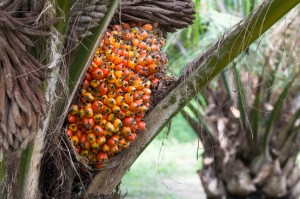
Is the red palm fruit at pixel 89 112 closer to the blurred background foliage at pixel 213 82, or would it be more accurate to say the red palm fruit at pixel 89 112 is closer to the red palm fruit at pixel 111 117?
the red palm fruit at pixel 111 117

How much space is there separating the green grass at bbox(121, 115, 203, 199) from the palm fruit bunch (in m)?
2.02

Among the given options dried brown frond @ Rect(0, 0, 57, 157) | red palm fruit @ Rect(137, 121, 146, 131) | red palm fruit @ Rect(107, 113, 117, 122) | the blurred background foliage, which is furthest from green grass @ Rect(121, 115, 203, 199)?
dried brown frond @ Rect(0, 0, 57, 157)

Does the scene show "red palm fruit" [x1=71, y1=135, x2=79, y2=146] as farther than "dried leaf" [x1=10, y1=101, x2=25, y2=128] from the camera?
Yes

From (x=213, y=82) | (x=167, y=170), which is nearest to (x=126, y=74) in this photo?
(x=213, y=82)

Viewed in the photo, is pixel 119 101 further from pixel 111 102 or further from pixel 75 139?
pixel 75 139

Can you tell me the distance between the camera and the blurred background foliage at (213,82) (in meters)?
2.35

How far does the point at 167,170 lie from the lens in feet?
30.8

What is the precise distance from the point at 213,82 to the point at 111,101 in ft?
8.90

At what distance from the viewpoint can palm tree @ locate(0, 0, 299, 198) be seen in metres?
1.50

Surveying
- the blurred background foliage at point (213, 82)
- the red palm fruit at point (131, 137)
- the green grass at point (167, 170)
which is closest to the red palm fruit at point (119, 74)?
the red palm fruit at point (131, 137)

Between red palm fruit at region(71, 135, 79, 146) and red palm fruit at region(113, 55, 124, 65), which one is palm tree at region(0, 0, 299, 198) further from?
red palm fruit at region(113, 55, 124, 65)

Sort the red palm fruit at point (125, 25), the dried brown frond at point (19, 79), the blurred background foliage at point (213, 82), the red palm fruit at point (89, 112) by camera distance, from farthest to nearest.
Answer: the blurred background foliage at point (213, 82)
the red palm fruit at point (125, 25)
the red palm fruit at point (89, 112)
the dried brown frond at point (19, 79)

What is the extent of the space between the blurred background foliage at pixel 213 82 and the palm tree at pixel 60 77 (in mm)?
97

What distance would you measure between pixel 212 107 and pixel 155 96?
3.13 m
